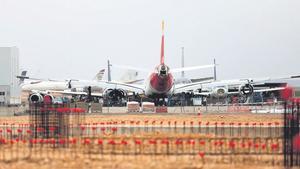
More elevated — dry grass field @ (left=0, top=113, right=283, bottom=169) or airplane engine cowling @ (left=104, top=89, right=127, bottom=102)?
airplane engine cowling @ (left=104, top=89, right=127, bottom=102)

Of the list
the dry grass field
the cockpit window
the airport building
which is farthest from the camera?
the airport building

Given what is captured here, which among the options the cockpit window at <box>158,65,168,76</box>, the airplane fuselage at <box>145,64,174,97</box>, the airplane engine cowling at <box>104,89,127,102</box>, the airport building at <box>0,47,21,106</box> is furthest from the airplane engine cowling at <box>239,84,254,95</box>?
the airport building at <box>0,47,21,106</box>

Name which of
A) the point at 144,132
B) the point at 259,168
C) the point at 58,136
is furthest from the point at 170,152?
the point at 144,132

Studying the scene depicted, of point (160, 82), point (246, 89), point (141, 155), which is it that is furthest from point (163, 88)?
point (141, 155)

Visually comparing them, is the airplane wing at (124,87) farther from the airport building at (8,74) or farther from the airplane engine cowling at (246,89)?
the airport building at (8,74)

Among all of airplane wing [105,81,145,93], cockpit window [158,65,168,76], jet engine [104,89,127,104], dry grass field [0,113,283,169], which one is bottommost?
dry grass field [0,113,283,169]

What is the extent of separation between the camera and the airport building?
102 m

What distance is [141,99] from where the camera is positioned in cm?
9550

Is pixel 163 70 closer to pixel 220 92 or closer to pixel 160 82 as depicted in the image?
pixel 160 82

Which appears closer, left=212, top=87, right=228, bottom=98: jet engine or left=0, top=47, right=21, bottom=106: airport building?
left=212, top=87, right=228, bottom=98: jet engine

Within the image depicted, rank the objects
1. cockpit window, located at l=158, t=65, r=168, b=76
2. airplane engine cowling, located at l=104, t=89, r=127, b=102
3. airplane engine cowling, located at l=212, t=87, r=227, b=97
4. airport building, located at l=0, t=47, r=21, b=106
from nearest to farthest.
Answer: cockpit window, located at l=158, t=65, r=168, b=76
airplane engine cowling, located at l=104, t=89, r=127, b=102
airplane engine cowling, located at l=212, t=87, r=227, b=97
airport building, located at l=0, t=47, r=21, b=106

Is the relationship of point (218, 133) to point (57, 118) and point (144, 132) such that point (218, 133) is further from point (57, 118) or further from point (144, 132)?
point (57, 118)

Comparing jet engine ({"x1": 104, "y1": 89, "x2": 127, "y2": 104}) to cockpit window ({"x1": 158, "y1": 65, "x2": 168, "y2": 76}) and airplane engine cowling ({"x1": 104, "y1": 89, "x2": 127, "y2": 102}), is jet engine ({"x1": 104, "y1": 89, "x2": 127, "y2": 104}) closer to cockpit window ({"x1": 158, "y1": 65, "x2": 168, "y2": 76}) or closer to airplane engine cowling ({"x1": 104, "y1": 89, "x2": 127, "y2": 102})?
airplane engine cowling ({"x1": 104, "y1": 89, "x2": 127, "y2": 102})

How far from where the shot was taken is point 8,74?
103m
